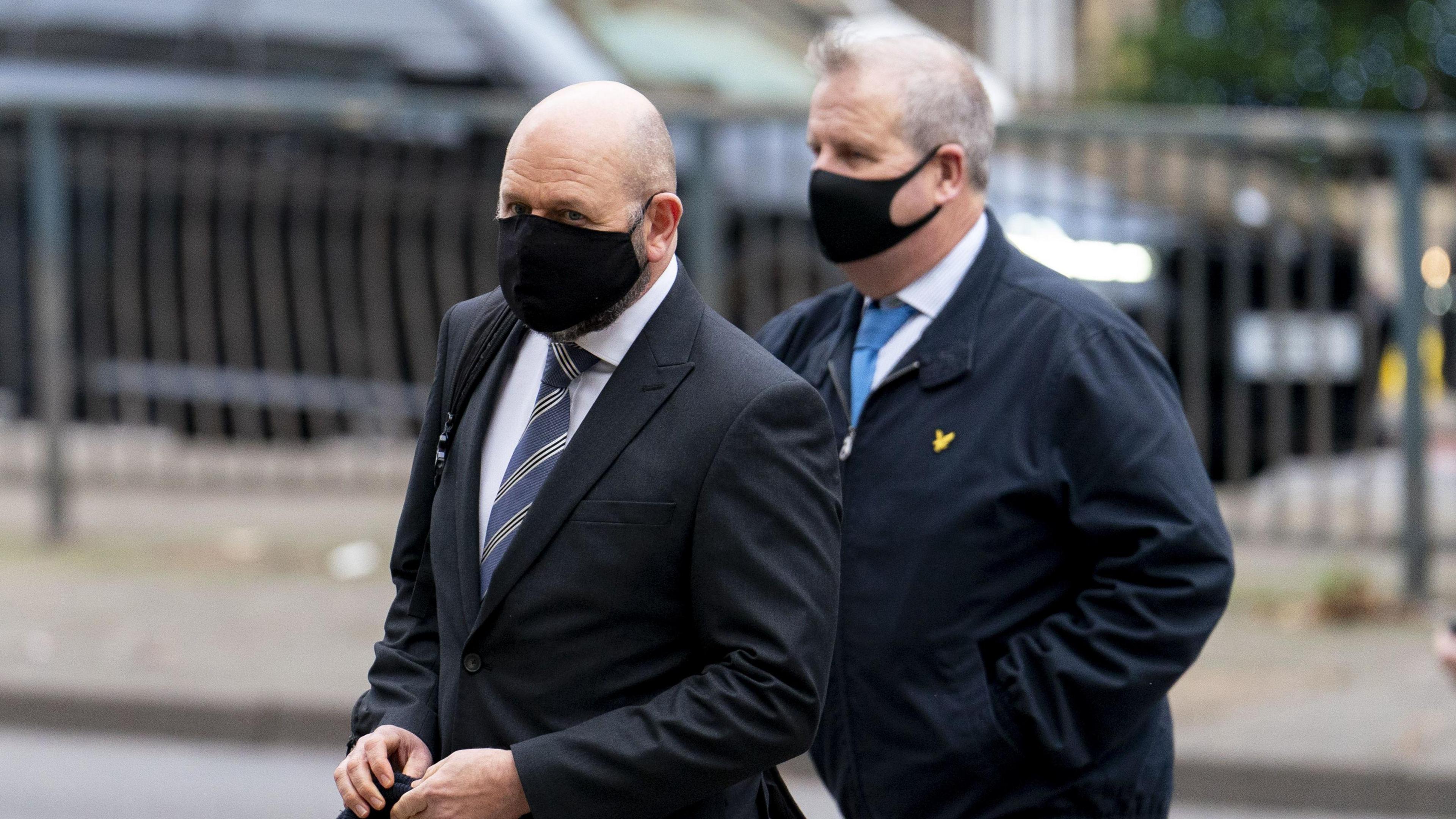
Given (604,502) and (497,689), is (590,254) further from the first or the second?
(497,689)

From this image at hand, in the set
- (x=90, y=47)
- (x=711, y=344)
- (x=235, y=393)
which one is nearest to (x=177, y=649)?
(x=235, y=393)

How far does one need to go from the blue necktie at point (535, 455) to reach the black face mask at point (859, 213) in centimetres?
76

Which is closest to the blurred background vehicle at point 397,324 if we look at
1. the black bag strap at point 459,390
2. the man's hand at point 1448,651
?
the man's hand at point 1448,651

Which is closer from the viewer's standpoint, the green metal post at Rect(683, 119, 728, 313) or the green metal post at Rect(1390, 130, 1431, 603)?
the green metal post at Rect(1390, 130, 1431, 603)

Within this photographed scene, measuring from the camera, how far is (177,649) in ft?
22.2

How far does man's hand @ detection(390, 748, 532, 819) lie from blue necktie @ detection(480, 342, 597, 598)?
213mm

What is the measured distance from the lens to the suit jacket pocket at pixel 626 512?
2148mm

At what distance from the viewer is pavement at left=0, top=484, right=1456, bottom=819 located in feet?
18.0

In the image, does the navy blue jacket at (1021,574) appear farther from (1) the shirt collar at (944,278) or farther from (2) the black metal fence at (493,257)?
(2) the black metal fence at (493,257)

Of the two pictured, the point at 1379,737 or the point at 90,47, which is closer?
the point at 1379,737

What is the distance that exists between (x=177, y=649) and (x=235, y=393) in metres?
2.19

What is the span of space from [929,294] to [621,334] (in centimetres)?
81

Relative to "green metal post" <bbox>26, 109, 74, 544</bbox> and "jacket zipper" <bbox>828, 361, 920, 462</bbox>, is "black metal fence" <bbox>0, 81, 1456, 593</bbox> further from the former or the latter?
"jacket zipper" <bbox>828, 361, 920, 462</bbox>

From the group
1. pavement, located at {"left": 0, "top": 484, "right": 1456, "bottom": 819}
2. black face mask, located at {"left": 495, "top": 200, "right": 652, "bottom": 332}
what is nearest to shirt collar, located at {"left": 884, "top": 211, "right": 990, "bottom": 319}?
black face mask, located at {"left": 495, "top": 200, "right": 652, "bottom": 332}
